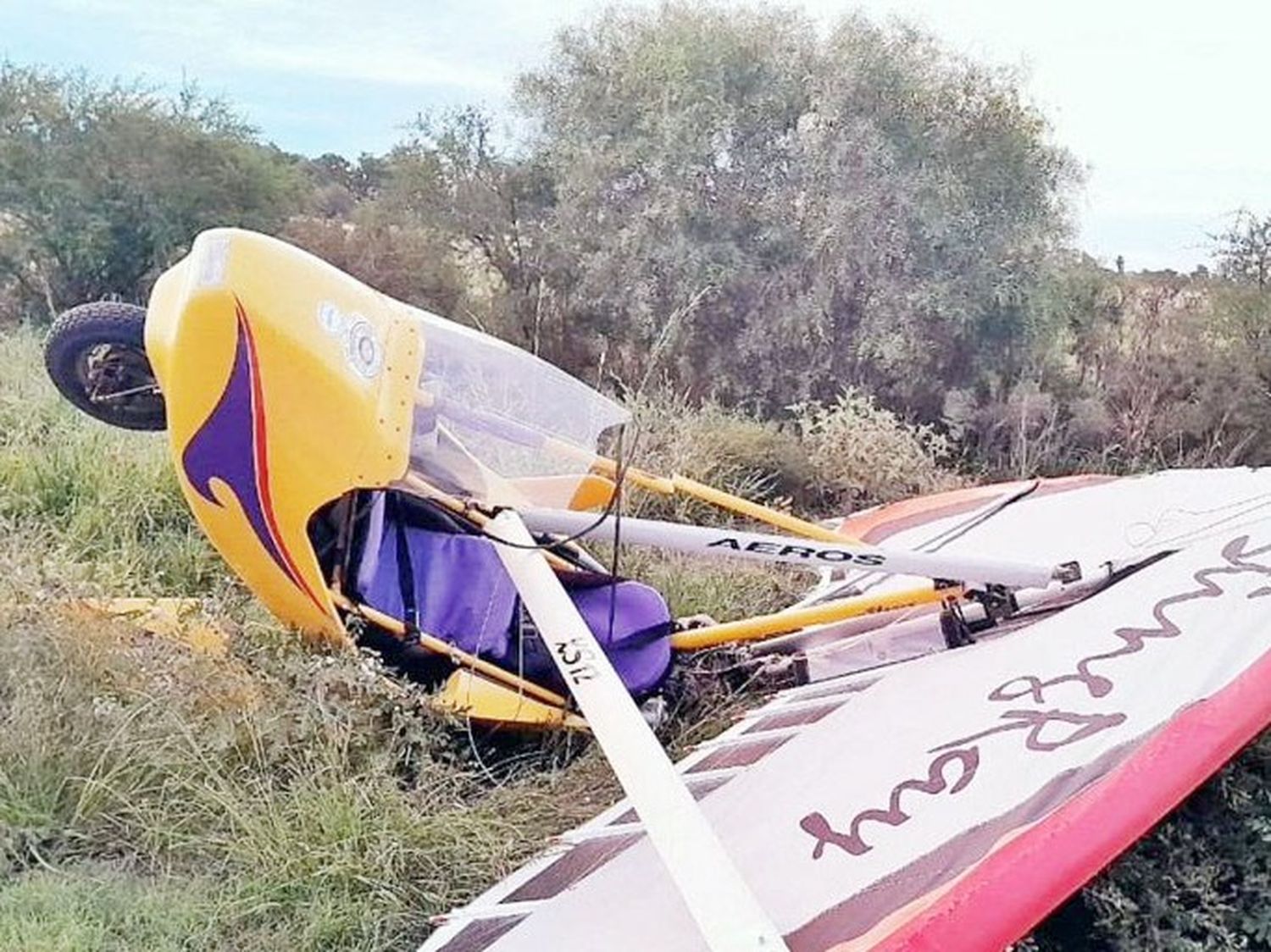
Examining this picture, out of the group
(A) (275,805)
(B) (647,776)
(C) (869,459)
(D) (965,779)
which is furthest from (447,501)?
(C) (869,459)

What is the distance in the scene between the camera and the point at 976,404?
6383 millimetres

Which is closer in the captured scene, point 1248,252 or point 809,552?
point 809,552

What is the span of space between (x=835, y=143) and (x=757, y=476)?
6.40 ft

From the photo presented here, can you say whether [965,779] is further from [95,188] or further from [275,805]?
[95,188]

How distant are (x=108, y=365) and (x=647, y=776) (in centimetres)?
188

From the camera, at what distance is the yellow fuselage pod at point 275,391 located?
2.52 meters

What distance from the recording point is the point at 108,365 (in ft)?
10.5

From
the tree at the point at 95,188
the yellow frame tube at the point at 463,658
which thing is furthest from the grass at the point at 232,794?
the tree at the point at 95,188

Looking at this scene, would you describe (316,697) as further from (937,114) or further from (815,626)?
(937,114)

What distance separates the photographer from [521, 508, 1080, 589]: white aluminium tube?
9.07ft

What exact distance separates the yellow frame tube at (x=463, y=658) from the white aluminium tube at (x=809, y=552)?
0.32m

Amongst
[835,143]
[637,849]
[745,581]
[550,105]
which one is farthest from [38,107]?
[637,849]

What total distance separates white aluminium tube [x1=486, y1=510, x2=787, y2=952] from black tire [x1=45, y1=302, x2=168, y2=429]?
1.05 m

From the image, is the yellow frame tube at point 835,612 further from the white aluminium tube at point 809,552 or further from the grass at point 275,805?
the grass at point 275,805
